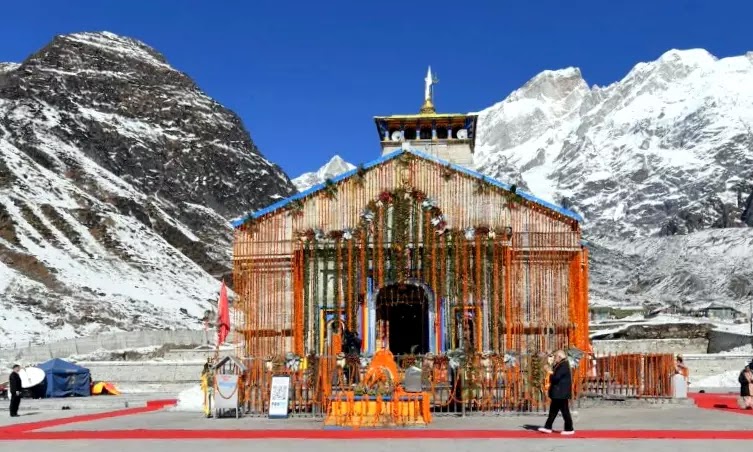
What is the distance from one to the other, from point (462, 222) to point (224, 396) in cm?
913

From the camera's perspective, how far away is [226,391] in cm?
2153

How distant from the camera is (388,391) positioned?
62.9 feet

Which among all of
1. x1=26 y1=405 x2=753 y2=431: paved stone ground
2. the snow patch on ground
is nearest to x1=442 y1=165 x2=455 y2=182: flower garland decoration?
x1=26 y1=405 x2=753 y2=431: paved stone ground

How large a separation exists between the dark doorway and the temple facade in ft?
0.23

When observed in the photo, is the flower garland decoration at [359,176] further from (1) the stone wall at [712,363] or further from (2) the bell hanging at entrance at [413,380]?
(1) the stone wall at [712,363]

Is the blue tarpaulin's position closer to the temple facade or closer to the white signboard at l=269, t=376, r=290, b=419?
the temple facade

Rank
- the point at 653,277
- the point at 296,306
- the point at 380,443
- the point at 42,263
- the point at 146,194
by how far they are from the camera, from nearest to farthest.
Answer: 1. the point at 380,443
2. the point at 296,306
3. the point at 42,263
4. the point at 146,194
5. the point at 653,277

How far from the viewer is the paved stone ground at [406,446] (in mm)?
14967

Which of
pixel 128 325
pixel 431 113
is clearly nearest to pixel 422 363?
pixel 431 113

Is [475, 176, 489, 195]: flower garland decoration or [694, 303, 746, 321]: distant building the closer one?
[475, 176, 489, 195]: flower garland decoration

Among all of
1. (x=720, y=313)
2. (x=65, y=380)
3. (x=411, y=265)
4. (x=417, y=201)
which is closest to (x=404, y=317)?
(x=411, y=265)

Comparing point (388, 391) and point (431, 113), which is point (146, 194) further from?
point (388, 391)

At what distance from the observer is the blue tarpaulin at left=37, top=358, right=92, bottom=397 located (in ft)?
119

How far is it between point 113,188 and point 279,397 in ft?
305
